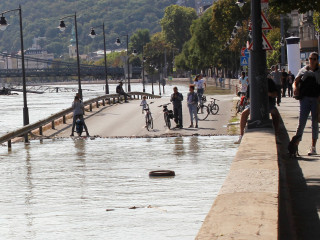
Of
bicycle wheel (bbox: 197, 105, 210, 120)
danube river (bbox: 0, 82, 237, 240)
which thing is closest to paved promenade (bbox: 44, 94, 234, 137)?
bicycle wheel (bbox: 197, 105, 210, 120)

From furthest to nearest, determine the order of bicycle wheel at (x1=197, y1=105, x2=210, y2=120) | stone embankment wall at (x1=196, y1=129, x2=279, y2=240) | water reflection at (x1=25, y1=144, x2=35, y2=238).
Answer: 1. bicycle wheel at (x1=197, y1=105, x2=210, y2=120)
2. water reflection at (x1=25, y1=144, x2=35, y2=238)
3. stone embankment wall at (x1=196, y1=129, x2=279, y2=240)

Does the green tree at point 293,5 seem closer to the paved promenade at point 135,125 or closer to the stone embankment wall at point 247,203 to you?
the paved promenade at point 135,125

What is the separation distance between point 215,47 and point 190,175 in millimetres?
115855

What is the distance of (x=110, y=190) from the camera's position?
585 inches

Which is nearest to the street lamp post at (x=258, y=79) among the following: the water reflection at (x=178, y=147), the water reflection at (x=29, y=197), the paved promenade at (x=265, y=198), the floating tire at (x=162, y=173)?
the paved promenade at (x=265, y=198)

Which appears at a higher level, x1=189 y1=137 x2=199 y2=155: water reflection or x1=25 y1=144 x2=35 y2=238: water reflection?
x1=25 y1=144 x2=35 y2=238: water reflection

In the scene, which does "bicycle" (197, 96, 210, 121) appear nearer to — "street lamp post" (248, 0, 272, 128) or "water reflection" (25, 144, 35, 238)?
"water reflection" (25, 144, 35, 238)

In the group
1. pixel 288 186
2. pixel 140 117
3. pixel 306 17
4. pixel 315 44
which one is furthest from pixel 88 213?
pixel 306 17

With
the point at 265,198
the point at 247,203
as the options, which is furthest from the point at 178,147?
the point at 247,203

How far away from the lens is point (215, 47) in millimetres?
132000

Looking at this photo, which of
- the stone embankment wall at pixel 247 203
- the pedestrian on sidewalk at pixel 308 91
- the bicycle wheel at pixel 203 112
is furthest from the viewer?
the bicycle wheel at pixel 203 112

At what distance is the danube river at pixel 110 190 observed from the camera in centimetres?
1061

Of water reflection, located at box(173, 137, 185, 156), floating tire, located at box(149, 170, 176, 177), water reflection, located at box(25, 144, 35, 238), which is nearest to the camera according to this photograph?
water reflection, located at box(25, 144, 35, 238)

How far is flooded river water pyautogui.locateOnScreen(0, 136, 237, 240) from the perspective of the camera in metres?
10.6
